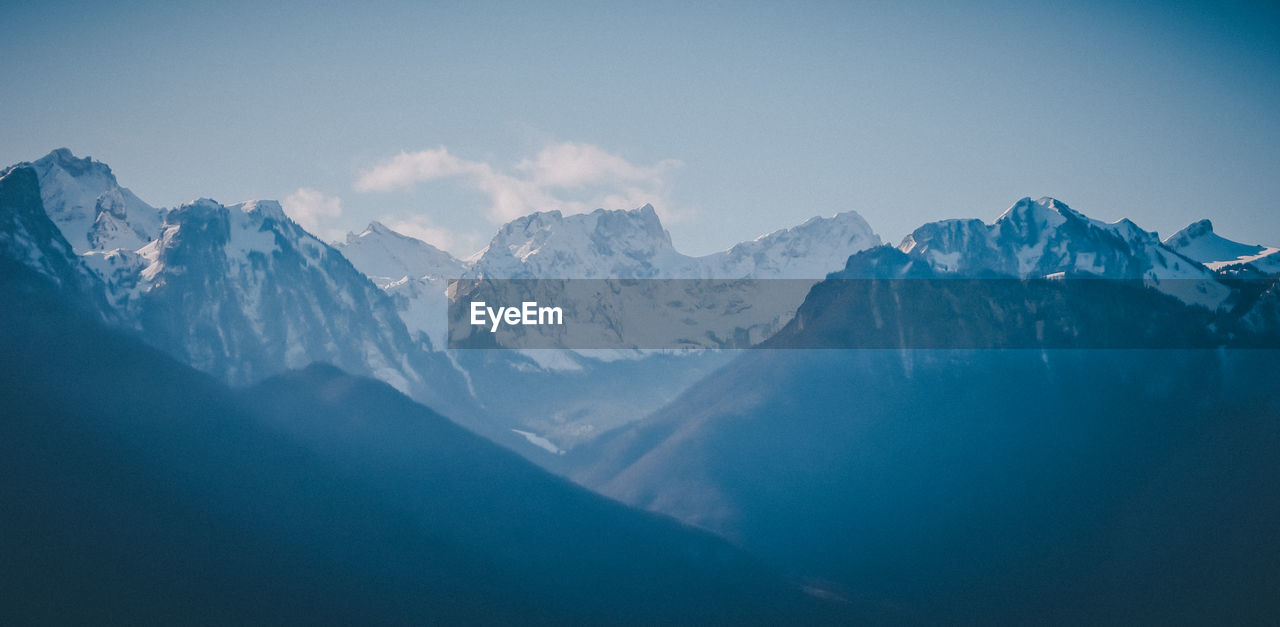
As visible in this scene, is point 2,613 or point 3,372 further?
point 3,372

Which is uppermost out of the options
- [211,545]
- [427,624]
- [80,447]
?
[80,447]

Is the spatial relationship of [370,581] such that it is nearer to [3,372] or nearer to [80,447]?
[80,447]

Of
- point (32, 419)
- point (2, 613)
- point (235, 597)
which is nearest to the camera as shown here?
point (2, 613)

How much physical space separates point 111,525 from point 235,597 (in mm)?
20482

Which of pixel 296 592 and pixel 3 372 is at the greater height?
pixel 3 372

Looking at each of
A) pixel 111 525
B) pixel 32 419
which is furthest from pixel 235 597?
pixel 32 419

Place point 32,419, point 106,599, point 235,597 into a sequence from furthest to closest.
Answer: point 32,419 < point 235,597 < point 106,599

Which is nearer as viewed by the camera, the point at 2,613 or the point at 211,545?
the point at 2,613

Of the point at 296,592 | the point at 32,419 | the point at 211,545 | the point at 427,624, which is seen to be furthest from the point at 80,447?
the point at 427,624

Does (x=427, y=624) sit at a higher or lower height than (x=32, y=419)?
lower

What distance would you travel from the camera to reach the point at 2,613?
15375cm

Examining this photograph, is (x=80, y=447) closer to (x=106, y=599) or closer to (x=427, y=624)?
(x=106, y=599)

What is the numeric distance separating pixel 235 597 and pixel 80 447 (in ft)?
119

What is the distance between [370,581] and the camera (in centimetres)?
19925
